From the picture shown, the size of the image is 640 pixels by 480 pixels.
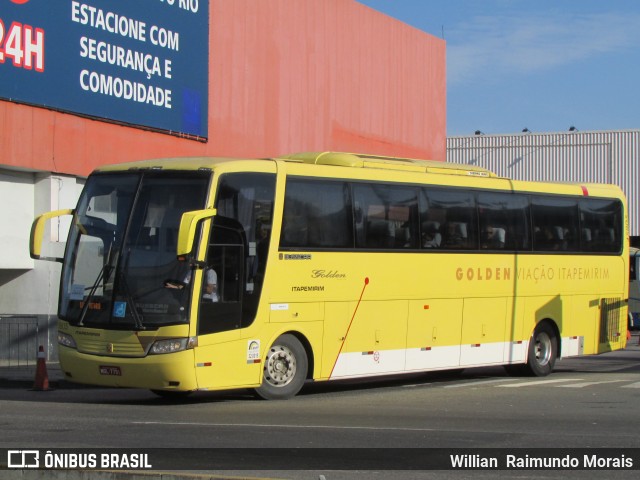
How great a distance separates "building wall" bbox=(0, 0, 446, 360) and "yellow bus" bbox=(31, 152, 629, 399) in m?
9.35

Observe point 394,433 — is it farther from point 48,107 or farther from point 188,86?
point 188,86

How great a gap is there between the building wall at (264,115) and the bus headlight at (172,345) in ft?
34.7

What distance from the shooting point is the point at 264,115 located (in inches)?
1310

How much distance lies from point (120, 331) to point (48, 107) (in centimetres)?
1135

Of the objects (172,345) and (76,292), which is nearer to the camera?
(172,345)

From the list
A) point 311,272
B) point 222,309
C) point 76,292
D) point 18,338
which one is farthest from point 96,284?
point 18,338

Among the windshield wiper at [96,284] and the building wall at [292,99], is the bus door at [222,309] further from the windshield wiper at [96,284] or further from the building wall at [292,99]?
the building wall at [292,99]

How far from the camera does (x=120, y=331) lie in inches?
610

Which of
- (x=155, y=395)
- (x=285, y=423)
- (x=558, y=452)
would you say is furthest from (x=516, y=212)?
(x=558, y=452)

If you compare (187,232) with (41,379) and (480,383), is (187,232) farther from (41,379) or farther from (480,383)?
(480,383)

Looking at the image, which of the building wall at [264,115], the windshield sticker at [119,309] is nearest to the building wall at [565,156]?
the building wall at [264,115]

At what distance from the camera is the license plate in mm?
15508

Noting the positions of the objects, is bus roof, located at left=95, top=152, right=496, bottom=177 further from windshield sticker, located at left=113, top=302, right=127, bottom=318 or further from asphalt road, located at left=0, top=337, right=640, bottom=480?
asphalt road, located at left=0, top=337, right=640, bottom=480

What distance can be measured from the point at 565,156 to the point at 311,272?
45615 mm
